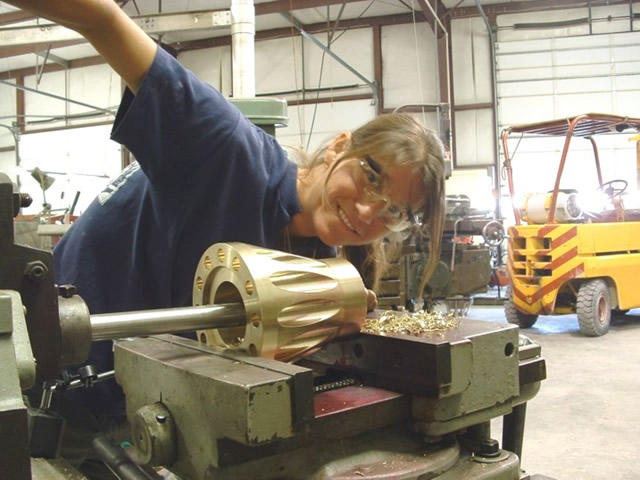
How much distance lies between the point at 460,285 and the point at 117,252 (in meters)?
3.95

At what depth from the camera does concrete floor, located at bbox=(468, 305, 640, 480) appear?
6.67ft

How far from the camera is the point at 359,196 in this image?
94 cm

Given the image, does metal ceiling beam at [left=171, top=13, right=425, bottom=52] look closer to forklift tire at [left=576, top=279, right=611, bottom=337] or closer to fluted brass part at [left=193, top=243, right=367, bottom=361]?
forklift tire at [left=576, top=279, right=611, bottom=337]

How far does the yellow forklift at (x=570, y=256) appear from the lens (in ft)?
12.5

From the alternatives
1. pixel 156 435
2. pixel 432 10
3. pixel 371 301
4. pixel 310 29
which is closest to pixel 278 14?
pixel 310 29

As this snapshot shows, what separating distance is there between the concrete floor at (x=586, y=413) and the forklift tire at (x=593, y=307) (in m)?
0.06

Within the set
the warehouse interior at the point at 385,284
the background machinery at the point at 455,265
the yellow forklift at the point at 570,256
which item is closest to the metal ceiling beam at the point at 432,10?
the warehouse interior at the point at 385,284

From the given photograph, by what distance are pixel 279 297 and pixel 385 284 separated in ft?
11.1

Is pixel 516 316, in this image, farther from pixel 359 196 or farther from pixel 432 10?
pixel 359 196

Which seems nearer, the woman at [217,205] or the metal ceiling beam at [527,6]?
the woman at [217,205]

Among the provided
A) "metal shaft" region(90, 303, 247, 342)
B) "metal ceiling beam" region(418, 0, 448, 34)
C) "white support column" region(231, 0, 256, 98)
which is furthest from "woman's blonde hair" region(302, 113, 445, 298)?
"metal ceiling beam" region(418, 0, 448, 34)

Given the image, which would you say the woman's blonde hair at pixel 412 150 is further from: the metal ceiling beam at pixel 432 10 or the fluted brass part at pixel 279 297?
the metal ceiling beam at pixel 432 10

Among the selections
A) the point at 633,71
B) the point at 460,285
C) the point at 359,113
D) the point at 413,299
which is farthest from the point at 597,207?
the point at 359,113

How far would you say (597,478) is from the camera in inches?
76.0
